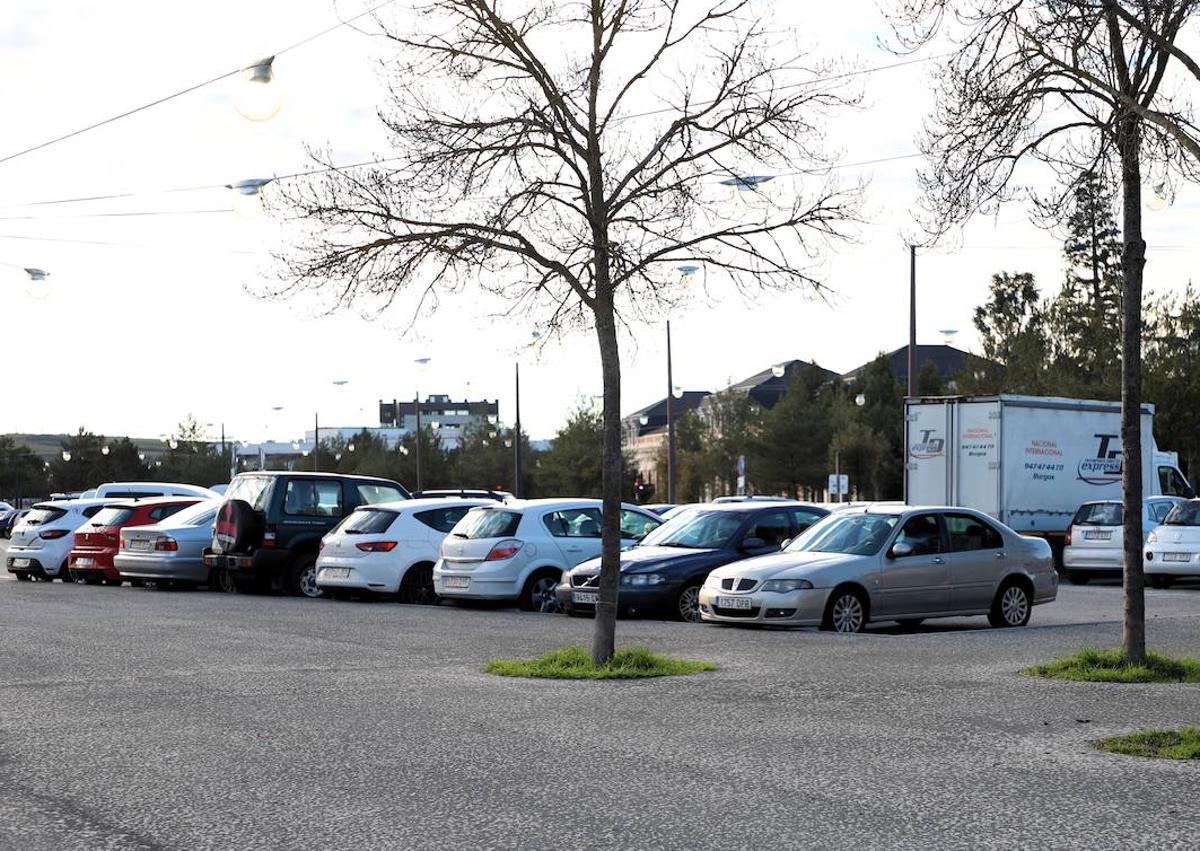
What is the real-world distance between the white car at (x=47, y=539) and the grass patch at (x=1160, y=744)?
2388cm

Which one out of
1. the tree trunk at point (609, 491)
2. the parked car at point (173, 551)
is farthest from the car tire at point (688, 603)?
the parked car at point (173, 551)

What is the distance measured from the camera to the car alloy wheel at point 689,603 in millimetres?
19828

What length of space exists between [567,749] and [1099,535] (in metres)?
21.9

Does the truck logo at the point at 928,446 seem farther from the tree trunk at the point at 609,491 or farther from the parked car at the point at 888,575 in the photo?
the tree trunk at the point at 609,491

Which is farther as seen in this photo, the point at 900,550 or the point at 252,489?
the point at 252,489

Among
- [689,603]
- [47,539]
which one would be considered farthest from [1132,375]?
[47,539]

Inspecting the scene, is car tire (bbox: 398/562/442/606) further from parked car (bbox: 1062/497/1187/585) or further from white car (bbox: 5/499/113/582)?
parked car (bbox: 1062/497/1187/585)

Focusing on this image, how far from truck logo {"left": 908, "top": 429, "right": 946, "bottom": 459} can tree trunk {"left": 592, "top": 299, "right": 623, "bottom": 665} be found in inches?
801

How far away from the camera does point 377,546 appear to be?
23.1 meters

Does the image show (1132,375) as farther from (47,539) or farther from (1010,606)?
(47,539)

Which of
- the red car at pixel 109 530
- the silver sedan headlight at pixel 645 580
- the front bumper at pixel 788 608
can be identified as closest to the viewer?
the front bumper at pixel 788 608

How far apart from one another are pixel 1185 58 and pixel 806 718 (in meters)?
4.98

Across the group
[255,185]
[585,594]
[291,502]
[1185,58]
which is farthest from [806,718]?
[291,502]

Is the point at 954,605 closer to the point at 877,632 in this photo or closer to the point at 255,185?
the point at 877,632
